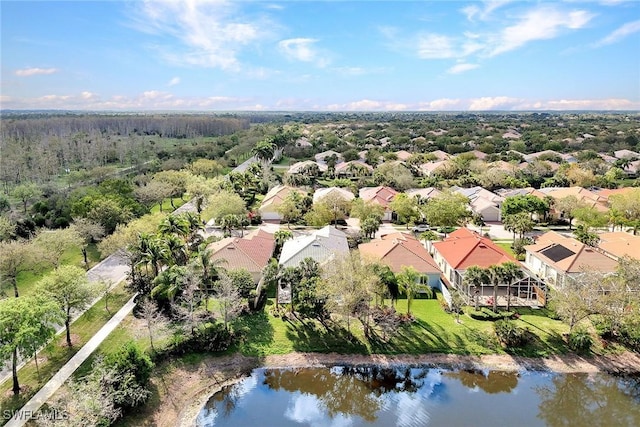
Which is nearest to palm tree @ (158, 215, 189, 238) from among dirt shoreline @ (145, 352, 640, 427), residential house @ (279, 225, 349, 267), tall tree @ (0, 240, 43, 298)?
residential house @ (279, 225, 349, 267)

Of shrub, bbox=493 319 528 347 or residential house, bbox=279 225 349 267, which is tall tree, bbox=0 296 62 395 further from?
shrub, bbox=493 319 528 347

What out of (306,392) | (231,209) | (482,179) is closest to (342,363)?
(306,392)

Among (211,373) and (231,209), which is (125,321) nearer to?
(211,373)

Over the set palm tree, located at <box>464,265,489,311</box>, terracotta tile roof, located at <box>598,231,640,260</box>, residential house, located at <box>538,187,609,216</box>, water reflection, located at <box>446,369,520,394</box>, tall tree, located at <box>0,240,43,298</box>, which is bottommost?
water reflection, located at <box>446,369,520,394</box>

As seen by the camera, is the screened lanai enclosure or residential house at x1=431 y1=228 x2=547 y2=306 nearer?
the screened lanai enclosure

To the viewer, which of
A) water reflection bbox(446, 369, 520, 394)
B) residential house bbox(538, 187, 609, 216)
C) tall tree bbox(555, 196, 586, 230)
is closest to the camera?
water reflection bbox(446, 369, 520, 394)
